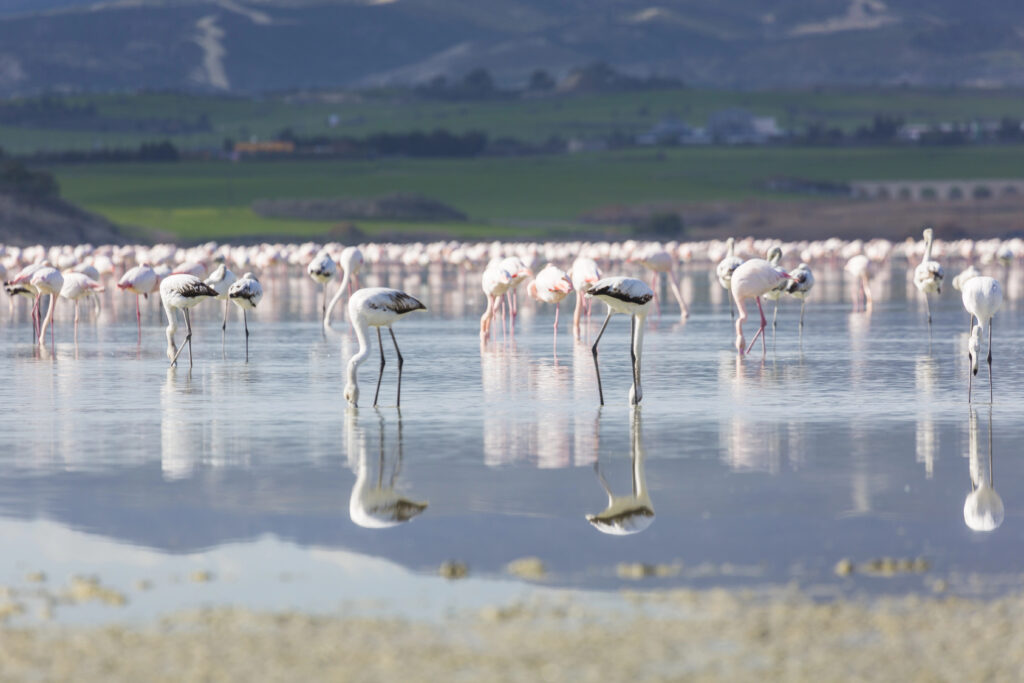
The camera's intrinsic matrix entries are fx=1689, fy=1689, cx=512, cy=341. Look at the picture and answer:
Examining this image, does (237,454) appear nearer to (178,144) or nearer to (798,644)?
(798,644)

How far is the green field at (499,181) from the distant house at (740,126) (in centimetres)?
2622

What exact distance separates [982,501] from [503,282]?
509 inches

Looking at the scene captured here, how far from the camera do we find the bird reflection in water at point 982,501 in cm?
973

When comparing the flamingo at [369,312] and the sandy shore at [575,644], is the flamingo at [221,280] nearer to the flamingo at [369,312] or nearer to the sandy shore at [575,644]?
the flamingo at [369,312]

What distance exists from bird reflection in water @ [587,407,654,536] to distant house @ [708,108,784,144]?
162407mm

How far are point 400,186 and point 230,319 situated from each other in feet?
309

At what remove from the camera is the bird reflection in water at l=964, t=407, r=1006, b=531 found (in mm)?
9734

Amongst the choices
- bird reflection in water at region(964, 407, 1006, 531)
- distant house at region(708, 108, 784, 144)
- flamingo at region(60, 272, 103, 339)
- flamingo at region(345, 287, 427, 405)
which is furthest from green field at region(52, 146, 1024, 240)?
bird reflection in water at region(964, 407, 1006, 531)

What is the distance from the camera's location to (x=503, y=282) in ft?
74.8

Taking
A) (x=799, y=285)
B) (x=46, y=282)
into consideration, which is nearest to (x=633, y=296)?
(x=799, y=285)

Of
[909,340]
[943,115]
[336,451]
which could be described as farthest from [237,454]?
[943,115]

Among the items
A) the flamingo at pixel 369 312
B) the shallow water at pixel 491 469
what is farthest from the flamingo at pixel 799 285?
the flamingo at pixel 369 312

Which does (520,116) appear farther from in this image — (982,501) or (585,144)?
(982,501)

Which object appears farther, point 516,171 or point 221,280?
point 516,171
